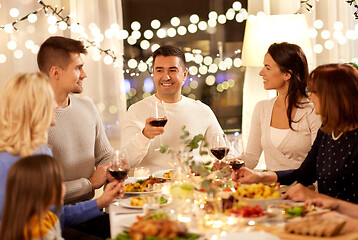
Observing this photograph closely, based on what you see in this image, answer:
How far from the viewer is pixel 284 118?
11.6 feet

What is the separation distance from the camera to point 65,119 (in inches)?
129

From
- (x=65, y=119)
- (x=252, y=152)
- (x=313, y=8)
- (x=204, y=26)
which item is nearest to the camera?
(x=65, y=119)

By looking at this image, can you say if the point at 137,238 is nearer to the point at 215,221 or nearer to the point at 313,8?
the point at 215,221

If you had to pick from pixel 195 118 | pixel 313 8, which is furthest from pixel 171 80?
pixel 313 8

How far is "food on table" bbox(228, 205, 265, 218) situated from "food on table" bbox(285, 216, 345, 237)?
5.8 inches

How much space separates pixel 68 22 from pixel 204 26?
1278 millimetres

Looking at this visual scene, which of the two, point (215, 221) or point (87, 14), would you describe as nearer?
point (215, 221)

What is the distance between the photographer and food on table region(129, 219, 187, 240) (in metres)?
1.76

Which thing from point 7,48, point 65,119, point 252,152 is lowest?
point 252,152

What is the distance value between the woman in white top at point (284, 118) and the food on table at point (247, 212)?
142 cm

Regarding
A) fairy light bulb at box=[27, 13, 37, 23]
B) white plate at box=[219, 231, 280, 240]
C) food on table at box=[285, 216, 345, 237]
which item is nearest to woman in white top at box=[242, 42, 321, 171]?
food on table at box=[285, 216, 345, 237]

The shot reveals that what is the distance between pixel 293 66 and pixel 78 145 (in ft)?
4.73

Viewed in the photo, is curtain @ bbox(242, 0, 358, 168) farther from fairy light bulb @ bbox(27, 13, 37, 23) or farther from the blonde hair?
the blonde hair

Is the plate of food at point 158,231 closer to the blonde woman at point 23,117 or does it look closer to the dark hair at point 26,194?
the dark hair at point 26,194
